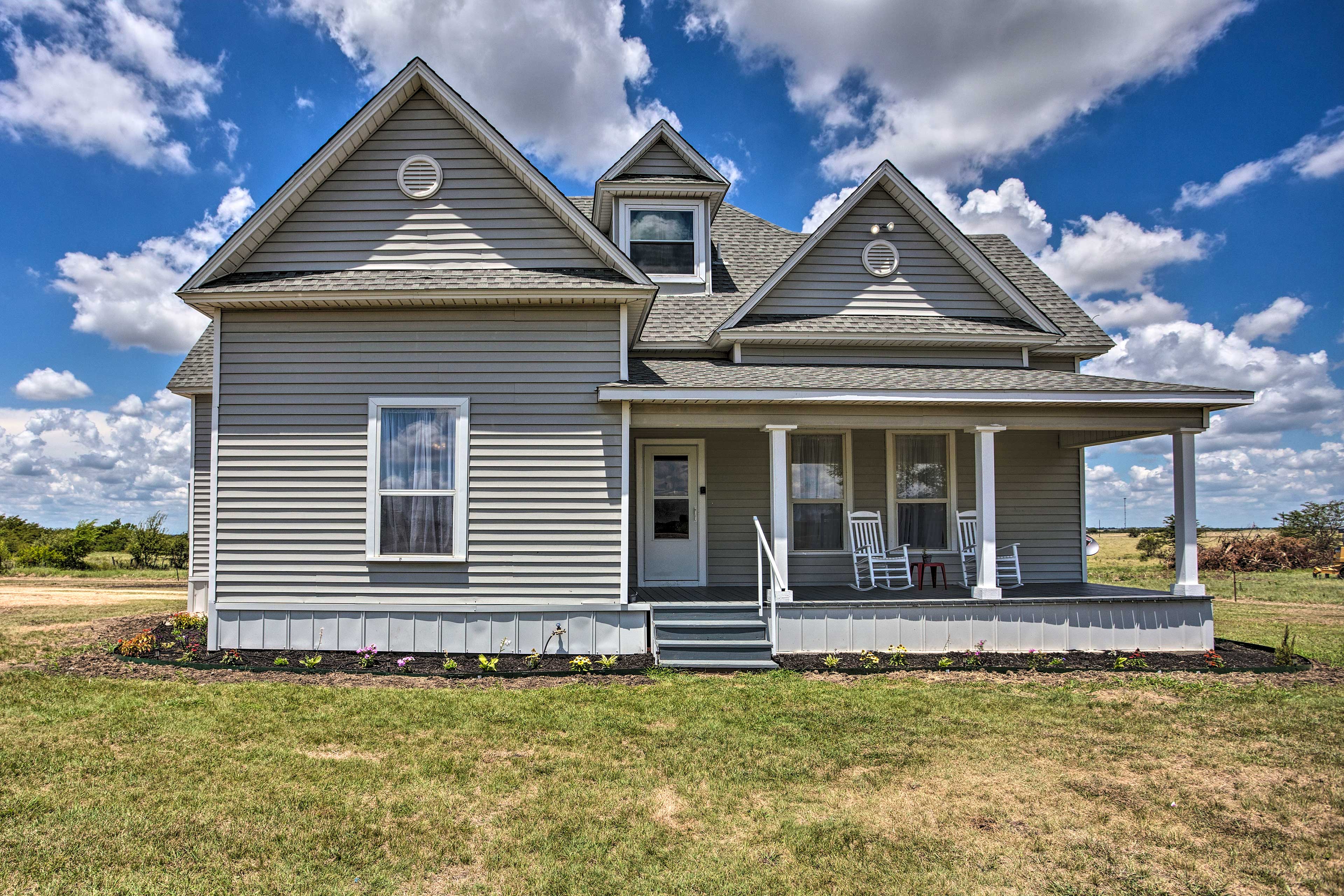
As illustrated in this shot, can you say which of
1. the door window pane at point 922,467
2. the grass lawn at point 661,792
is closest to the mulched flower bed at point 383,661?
the grass lawn at point 661,792

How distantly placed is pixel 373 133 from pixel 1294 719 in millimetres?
10965

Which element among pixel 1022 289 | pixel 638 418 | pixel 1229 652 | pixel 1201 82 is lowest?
pixel 1229 652

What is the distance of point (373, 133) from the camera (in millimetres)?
9242

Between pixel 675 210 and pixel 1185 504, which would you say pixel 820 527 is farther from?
pixel 675 210

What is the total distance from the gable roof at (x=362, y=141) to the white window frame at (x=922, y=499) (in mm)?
4755

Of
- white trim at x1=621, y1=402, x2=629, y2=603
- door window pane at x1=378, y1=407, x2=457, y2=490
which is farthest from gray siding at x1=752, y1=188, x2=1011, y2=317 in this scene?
door window pane at x1=378, y1=407, x2=457, y2=490

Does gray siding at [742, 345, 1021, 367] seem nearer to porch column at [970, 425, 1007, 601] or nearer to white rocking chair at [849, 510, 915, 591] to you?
porch column at [970, 425, 1007, 601]

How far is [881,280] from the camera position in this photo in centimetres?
1155

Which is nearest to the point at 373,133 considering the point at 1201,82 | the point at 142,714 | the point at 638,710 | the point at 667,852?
the point at 142,714

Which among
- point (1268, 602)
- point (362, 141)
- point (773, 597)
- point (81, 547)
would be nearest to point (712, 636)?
point (773, 597)

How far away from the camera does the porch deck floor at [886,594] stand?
938cm

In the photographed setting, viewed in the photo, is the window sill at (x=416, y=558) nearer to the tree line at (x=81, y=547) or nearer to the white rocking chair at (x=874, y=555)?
the white rocking chair at (x=874, y=555)

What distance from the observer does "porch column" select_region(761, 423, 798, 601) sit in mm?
9211

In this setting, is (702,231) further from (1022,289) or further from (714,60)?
(1022,289)
